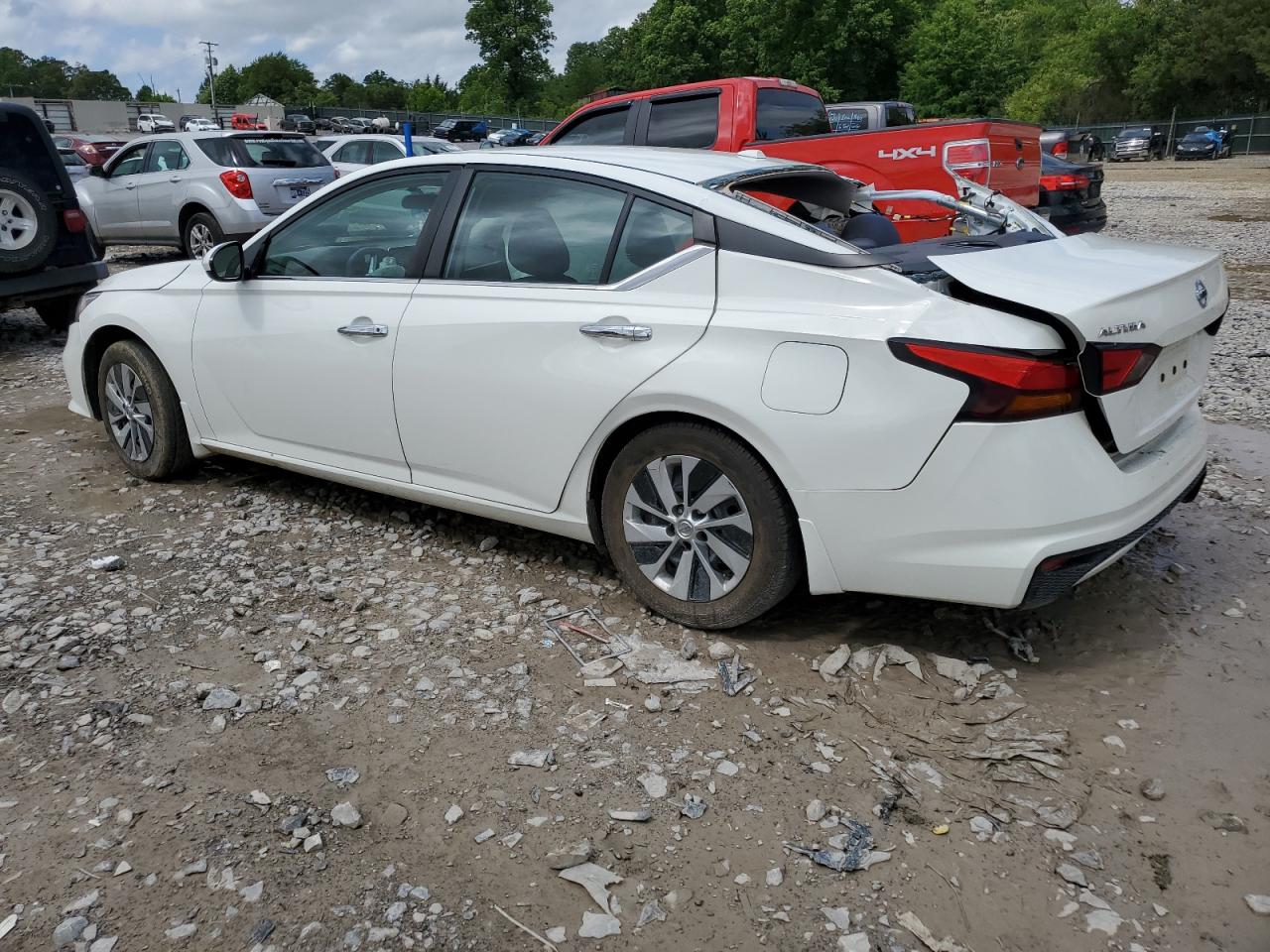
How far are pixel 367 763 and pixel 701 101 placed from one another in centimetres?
726

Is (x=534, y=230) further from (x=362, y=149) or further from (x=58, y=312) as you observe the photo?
(x=362, y=149)

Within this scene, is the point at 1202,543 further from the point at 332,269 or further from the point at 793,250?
the point at 332,269

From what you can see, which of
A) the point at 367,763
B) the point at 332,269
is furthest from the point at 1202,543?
the point at 332,269

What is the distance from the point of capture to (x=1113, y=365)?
2.95m

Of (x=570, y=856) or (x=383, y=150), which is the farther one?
(x=383, y=150)

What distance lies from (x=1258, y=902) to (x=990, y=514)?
112 centimetres

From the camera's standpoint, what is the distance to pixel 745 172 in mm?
3797

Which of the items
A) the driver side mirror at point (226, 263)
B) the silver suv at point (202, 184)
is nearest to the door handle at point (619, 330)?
the driver side mirror at point (226, 263)

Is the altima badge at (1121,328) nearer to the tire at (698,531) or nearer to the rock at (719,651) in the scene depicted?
the tire at (698,531)

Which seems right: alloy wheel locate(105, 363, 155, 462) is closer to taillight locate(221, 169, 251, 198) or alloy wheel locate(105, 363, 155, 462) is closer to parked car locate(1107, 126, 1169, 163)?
taillight locate(221, 169, 251, 198)

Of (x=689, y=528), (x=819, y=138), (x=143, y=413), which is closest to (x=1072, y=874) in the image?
(x=689, y=528)

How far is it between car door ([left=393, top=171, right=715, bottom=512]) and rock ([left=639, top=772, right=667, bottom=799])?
1.21m

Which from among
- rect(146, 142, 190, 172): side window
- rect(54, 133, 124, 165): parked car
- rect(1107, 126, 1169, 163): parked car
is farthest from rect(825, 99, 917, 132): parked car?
rect(1107, 126, 1169, 163): parked car

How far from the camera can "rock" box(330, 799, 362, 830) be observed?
269 centimetres
